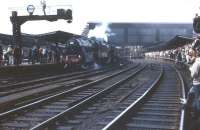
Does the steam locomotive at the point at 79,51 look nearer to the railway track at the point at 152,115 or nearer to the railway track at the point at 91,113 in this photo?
the railway track at the point at 91,113

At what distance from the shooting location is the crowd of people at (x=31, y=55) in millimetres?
26625

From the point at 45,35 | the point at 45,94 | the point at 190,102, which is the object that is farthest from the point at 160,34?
the point at 190,102

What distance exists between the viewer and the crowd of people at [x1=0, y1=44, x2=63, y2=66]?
26.6 meters

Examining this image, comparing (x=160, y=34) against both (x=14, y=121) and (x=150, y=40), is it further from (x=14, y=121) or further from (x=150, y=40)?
(x=14, y=121)

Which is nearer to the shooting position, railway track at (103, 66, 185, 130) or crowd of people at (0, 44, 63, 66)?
railway track at (103, 66, 185, 130)

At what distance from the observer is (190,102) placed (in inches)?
356

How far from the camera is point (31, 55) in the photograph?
2995 centimetres

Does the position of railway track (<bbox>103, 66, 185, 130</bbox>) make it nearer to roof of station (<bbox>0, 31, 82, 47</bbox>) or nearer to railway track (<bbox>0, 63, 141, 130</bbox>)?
railway track (<bbox>0, 63, 141, 130</bbox>)

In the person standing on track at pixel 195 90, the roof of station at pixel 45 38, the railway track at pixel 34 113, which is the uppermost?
the roof of station at pixel 45 38

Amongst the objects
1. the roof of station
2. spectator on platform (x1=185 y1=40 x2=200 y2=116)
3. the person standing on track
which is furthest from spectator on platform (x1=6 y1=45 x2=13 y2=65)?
spectator on platform (x1=185 y1=40 x2=200 y2=116)

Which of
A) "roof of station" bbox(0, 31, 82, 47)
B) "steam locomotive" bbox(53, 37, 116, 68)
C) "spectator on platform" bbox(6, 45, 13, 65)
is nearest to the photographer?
"spectator on platform" bbox(6, 45, 13, 65)

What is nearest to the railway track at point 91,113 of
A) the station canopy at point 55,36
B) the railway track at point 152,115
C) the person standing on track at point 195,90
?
the railway track at point 152,115

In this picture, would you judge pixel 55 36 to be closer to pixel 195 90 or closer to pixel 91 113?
pixel 91 113

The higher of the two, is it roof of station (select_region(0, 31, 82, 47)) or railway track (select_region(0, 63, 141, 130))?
roof of station (select_region(0, 31, 82, 47))
